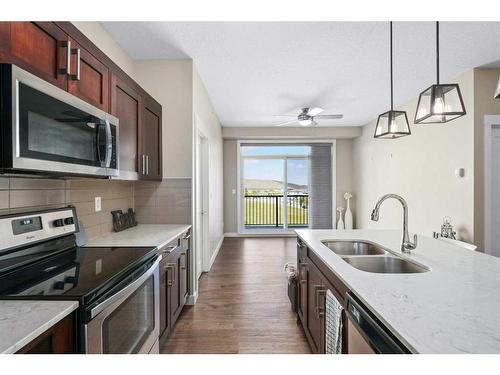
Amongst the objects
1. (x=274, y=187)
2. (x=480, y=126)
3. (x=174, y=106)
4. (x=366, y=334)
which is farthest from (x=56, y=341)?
→ (x=274, y=187)

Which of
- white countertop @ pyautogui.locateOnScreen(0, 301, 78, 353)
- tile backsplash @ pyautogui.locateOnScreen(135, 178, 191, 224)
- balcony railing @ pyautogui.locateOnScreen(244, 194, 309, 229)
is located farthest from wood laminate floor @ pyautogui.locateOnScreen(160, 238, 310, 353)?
balcony railing @ pyautogui.locateOnScreen(244, 194, 309, 229)

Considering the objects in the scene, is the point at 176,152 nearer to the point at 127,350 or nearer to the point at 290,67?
the point at 290,67

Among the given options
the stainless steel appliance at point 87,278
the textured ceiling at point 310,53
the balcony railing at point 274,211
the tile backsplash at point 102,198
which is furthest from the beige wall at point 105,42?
the balcony railing at point 274,211

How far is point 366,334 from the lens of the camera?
3.08ft

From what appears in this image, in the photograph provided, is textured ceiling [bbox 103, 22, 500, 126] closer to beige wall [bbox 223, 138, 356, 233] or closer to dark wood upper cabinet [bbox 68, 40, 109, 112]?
dark wood upper cabinet [bbox 68, 40, 109, 112]

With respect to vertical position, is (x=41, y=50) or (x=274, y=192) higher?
(x=41, y=50)

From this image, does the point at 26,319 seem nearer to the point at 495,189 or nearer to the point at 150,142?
the point at 150,142

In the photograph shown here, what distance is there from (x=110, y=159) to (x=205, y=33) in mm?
1504

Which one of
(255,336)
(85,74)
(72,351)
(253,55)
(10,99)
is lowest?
(255,336)

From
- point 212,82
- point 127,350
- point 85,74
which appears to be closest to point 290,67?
point 212,82

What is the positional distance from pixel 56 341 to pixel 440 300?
135cm

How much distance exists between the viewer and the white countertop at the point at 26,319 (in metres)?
0.72

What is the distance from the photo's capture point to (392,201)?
198 inches

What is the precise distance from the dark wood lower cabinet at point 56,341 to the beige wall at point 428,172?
155 inches
